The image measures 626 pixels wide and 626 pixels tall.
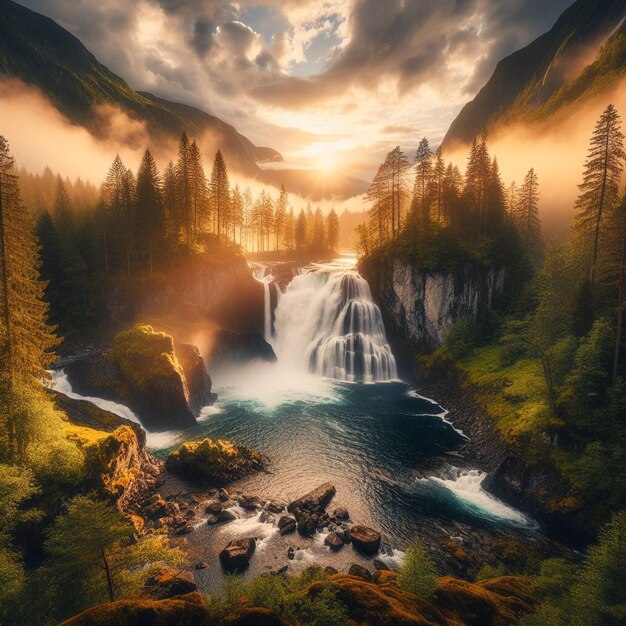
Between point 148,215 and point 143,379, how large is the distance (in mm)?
32938

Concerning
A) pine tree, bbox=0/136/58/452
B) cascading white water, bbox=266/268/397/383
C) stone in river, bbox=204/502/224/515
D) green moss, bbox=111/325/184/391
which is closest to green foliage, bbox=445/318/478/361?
cascading white water, bbox=266/268/397/383

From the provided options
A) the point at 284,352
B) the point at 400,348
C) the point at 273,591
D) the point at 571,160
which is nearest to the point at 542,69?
the point at 571,160

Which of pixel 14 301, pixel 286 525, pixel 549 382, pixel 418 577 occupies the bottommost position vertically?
pixel 286 525

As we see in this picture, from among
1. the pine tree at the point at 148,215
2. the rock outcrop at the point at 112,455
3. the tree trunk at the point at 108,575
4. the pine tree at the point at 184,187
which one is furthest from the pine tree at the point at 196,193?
the tree trunk at the point at 108,575

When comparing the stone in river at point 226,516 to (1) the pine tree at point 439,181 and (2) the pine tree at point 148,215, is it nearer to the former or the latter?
(2) the pine tree at point 148,215

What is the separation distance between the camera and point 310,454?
3359 cm

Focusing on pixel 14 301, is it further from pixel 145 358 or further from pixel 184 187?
pixel 184 187

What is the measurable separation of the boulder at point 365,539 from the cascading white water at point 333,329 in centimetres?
3261

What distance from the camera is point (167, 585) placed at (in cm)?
1733

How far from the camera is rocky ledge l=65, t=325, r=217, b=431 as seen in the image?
37.0 m

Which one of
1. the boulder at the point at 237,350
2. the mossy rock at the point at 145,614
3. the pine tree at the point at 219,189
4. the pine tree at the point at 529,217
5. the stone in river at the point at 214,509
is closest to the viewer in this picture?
the mossy rock at the point at 145,614

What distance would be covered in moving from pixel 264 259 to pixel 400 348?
52291mm

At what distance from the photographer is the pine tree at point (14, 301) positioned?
20109 millimetres

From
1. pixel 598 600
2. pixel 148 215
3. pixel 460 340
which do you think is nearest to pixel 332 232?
pixel 148 215
